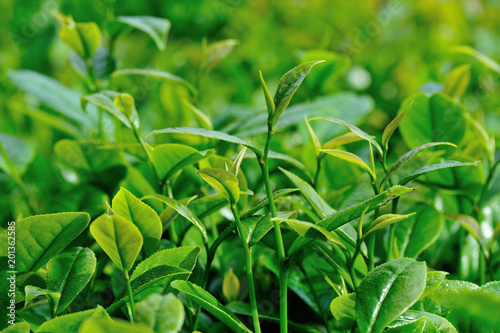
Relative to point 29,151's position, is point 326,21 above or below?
above

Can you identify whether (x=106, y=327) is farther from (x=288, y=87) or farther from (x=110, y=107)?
(x=110, y=107)

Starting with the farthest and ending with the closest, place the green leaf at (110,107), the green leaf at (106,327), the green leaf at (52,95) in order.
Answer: the green leaf at (52,95)
the green leaf at (110,107)
the green leaf at (106,327)

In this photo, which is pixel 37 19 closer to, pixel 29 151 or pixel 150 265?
pixel 29 151

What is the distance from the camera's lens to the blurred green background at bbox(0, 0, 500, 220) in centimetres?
112

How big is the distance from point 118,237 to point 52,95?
705 mm

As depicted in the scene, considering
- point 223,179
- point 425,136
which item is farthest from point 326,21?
point 223,179

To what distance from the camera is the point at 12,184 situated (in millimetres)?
1087

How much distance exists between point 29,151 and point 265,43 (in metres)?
1.11

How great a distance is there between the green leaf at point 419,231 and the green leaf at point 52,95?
28.3 inches

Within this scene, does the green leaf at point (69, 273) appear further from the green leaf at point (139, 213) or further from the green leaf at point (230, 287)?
the green leaf at point (230, 287)

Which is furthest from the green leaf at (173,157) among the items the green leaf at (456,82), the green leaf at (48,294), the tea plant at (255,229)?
the green leaf at (456,82)

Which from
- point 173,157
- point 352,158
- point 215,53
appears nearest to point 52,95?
point 215,53

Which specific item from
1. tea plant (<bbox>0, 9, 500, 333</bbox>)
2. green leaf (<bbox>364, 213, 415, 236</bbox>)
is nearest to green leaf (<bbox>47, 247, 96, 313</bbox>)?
tea plant (<bbox>0, 9, 500, 333</bbox>)

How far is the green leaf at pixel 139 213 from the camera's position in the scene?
0.54 metres
